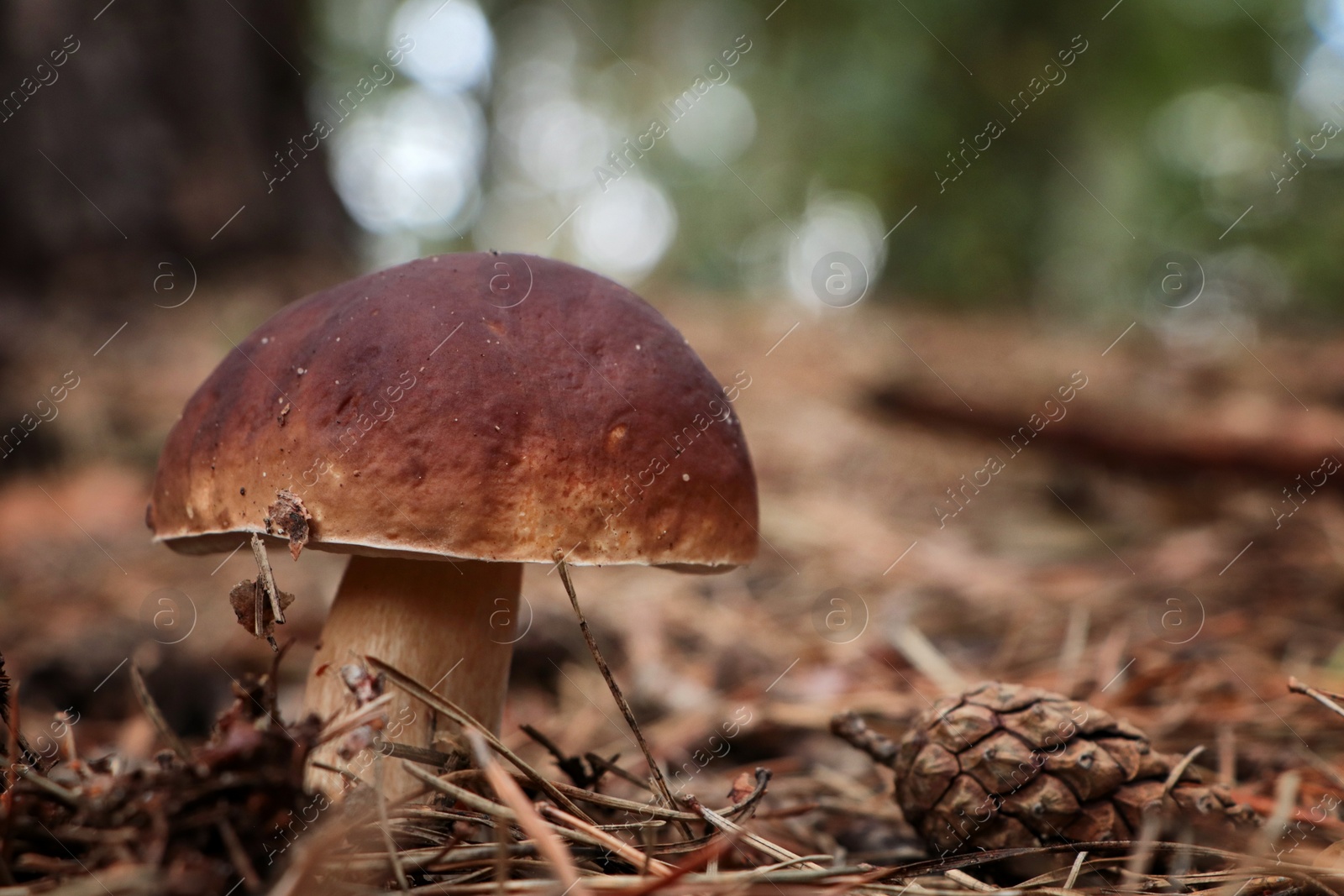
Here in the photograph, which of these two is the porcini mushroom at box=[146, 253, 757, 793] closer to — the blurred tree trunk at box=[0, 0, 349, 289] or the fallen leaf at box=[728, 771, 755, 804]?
the fallen leaf at box=[728, 771, 755, 804]

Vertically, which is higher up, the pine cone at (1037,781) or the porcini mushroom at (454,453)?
the porcini mushroom at (454,453)

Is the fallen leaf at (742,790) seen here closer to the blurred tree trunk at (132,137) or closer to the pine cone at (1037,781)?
the pine cone at (1037,781)

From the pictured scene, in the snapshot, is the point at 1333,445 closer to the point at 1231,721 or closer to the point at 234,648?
the point at 1231,721

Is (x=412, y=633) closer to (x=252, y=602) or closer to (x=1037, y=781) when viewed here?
(x=252, y=602)

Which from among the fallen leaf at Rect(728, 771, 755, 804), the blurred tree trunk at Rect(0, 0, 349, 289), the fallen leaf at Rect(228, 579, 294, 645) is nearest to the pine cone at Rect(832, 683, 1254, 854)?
the fallen leaf at Rect(728, 771, 755, 804)

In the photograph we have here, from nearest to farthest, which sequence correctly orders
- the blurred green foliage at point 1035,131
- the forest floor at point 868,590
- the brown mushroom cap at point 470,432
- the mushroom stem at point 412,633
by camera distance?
the brown mushroom cap at point 470,432 → the mushroom stem at point 412,633 → the forest floor at point 868,590 → the blurred green foliage at point 1035,131

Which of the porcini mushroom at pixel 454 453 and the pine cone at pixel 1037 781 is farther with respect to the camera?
the pine cone at pixel 1037 781

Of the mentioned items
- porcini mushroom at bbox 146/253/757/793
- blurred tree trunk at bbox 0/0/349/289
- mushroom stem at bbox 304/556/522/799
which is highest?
blurred tree trunk at bbox 0/0/349/289

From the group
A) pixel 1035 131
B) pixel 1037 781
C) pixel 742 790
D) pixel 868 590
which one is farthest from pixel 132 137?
pixel 1035 131

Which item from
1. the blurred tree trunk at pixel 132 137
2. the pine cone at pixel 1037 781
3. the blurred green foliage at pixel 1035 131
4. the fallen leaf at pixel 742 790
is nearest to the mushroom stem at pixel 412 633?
the fallen leaf at pixel 742 790

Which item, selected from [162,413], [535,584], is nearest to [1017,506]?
[535,584]
